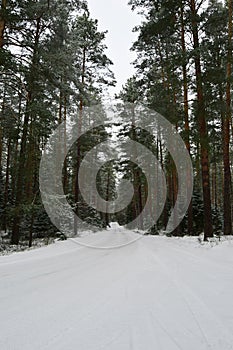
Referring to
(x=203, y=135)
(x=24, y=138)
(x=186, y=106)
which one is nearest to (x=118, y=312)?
(x=203, y=135)

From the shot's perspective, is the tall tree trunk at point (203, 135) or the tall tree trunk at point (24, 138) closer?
the tall tree trunk at point (24, 138)

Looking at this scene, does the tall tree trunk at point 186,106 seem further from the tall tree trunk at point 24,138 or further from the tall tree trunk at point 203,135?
the tall tree trunk at point 24,138

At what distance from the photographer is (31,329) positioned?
193cm

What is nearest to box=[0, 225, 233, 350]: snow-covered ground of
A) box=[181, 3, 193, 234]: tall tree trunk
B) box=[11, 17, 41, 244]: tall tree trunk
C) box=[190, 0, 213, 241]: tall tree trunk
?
box=[190, 0, 213, 241]: tall tree trunk

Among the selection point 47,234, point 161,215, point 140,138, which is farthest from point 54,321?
point 161,215

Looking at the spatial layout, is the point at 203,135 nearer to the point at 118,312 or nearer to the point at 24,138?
the point at 24,138

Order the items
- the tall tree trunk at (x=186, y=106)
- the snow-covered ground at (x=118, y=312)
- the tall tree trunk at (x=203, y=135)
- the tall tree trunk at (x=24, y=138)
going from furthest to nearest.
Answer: the tall tree trunk at (x=186, y=106), the tall tree trunk at (x=203, y=135), the tall tree trunk at (x=24, y=138), the snow-covered ground at (x=118, y=312)

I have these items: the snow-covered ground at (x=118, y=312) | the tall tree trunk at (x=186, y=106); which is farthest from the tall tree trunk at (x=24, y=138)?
the snow-covered ground at (x=118, y=312)

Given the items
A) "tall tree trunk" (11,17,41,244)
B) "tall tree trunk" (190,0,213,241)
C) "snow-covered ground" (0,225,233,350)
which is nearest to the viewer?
"snow-covered ground" (0,225,233,350)

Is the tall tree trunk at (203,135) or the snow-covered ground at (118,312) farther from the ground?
the tall tree trunk at (203,135)

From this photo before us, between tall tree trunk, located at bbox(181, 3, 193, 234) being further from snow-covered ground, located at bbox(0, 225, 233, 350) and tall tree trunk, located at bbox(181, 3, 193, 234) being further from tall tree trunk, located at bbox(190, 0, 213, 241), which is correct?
snow-covered ground, located at bbox(0, 225, 233, 350)

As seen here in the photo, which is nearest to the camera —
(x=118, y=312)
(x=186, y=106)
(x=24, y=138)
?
(x=118, y=312)

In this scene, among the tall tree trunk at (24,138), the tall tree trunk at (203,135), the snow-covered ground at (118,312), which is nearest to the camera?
the snow-covered ground at (118,312)

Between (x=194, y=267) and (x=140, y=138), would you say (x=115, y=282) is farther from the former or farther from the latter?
(x=140, y=138)
